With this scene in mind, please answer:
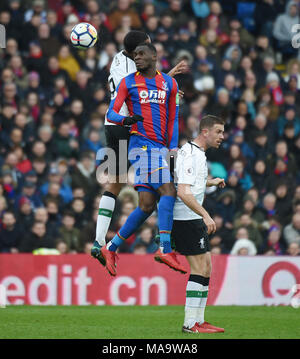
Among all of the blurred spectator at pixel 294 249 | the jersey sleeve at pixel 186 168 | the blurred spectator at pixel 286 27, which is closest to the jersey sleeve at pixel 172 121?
the jersey sleeve at pixel 186 168

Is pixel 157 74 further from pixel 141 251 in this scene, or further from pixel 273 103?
pixel 273 103

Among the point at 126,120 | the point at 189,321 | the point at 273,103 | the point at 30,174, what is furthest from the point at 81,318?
Result: the point at 273,103

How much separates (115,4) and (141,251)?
18.7 feet

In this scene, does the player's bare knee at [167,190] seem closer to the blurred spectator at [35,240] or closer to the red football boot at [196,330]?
the red football boot at [196,330]

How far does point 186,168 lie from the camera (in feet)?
32.4

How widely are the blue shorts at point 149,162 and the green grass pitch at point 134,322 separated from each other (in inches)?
62.2

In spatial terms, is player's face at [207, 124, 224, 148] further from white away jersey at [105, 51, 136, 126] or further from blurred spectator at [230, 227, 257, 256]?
blurred spectator at [230, 227, 257, 256]

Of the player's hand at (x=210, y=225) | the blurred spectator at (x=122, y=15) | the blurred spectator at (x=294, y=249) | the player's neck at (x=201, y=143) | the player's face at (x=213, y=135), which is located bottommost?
the blurred spectator at (x=294, y=249)

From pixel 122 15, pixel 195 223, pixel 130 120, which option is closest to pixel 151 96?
pixel 130 120

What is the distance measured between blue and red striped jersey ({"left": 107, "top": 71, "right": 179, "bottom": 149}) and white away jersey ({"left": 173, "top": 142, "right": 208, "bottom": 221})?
12.7 inches

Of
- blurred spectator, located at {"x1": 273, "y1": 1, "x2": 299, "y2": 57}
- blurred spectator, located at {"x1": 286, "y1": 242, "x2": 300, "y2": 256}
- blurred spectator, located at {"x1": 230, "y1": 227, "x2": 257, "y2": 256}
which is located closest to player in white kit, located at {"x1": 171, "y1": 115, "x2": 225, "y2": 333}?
blurred spectator, located at {"x1": 230, "y1": 227, "x2": 257, "y2": 256}

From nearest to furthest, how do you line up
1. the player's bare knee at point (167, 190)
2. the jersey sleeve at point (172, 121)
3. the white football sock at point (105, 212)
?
the player's bare knee at point (167, 190), the jersey sleeve at point (172, 121), the white football sock at point (105, 212)

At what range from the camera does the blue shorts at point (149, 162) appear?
33.1 feet

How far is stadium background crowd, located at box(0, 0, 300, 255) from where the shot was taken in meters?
15.2
